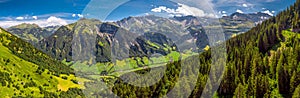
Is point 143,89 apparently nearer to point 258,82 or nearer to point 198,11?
point 258,82

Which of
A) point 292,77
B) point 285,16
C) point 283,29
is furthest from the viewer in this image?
point 285,16

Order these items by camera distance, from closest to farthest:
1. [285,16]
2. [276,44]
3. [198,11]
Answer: [198,11]
[276,44]
[285,16]

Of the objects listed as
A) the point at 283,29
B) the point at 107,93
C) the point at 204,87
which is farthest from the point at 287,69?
the point at 283,29

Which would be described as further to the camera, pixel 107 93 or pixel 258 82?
pixel 107 93

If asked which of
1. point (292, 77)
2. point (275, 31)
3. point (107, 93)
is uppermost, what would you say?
point (275, 31)

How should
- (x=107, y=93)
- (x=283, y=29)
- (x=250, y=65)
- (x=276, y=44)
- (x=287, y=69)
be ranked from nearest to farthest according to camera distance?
(x=287, y=69) < (x=250, y=65) < (x=107, y=93) < (x=276, y=44) < (x=283, y=29)

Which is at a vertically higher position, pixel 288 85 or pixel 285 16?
pixel 285 16

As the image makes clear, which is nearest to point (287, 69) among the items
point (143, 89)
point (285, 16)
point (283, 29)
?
point (143, 89)

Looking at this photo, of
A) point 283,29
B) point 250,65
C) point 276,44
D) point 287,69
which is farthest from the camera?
point 283,29

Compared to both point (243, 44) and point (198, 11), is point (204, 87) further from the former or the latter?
point (243, 44)
